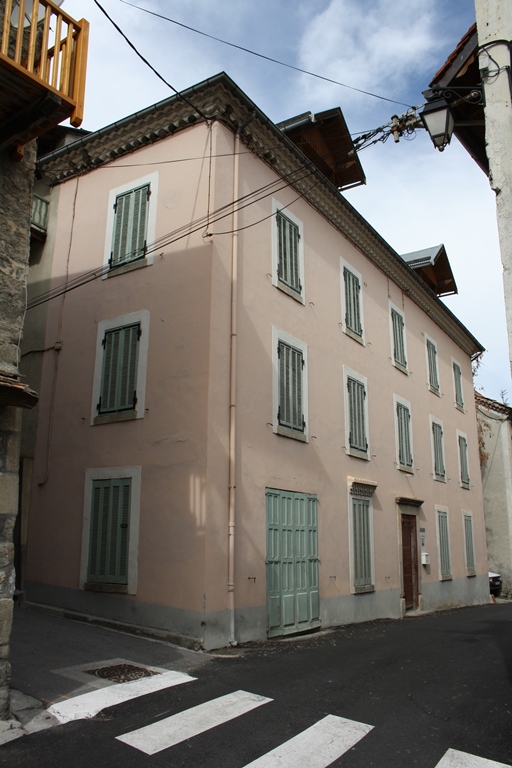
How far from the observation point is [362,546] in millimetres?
Result: 12625

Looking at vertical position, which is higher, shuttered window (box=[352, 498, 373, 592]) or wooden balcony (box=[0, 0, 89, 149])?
wooden balcony (box=[0, 0, 89, 149])

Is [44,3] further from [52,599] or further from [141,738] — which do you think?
[52,599]

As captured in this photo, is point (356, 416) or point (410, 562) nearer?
point (356, 416)

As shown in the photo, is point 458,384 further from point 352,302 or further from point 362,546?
point 362,546

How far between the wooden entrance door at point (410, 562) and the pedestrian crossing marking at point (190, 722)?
9654mm

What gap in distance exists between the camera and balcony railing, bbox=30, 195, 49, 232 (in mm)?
12250

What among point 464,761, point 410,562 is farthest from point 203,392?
point 410,562

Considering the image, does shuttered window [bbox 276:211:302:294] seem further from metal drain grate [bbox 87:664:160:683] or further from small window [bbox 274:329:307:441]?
metal drain grate [bbox 87:664:160:683]

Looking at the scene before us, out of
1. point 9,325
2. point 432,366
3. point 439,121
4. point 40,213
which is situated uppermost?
point 40,213

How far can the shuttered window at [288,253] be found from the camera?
11.4m

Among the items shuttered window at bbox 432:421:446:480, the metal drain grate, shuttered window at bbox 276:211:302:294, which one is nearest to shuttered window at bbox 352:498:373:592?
shuttered window at bbox 276:211:302:294

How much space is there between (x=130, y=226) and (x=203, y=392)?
3.61m

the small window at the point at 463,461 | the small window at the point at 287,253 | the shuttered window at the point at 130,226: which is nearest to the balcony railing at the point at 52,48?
the shuttered window at the point at 130,226

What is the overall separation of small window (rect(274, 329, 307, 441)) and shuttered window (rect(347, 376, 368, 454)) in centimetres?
197
